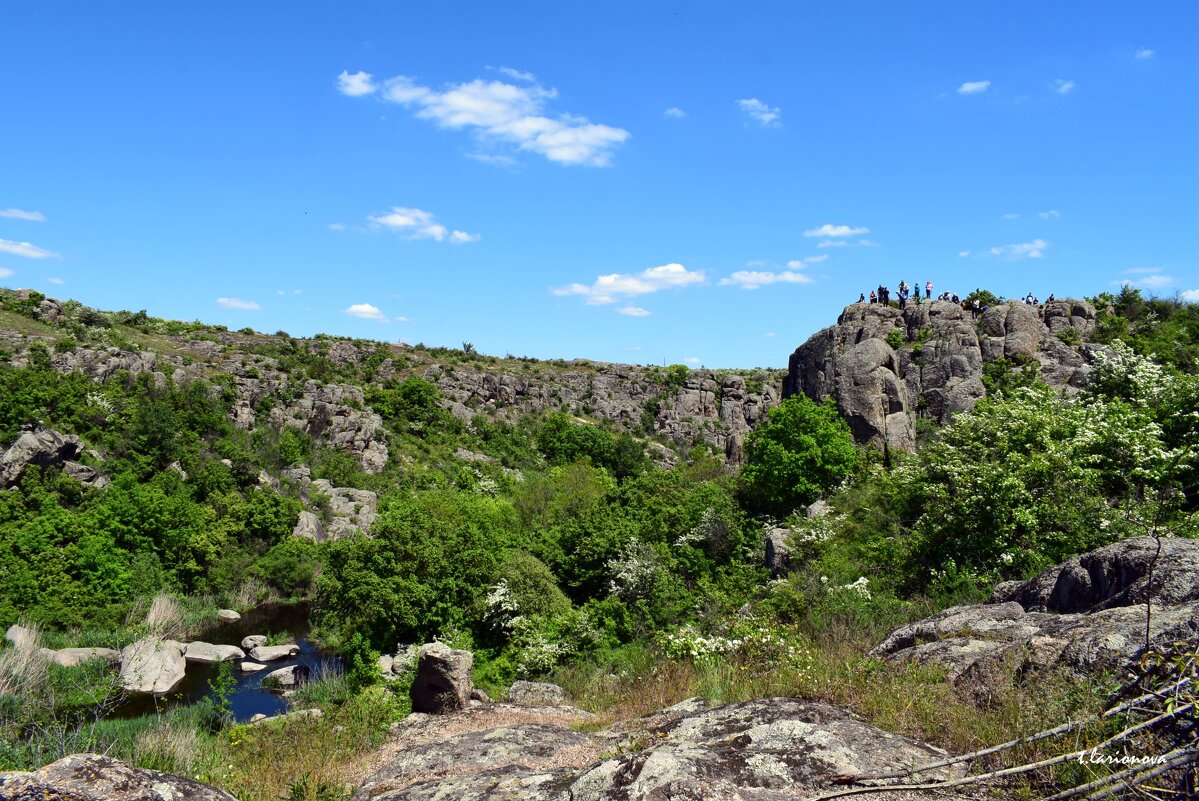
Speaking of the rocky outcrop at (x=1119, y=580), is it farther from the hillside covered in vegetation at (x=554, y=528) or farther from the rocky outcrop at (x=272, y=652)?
the rocky outcrop at (x=272, y=652)

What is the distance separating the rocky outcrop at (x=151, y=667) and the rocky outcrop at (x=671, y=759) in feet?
72.1

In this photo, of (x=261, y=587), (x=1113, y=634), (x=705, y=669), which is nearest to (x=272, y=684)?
(x=261, y=587)

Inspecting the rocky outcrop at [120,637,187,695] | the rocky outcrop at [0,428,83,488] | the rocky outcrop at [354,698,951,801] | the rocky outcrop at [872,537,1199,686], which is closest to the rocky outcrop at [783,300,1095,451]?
the rocky outcrop at [872,537,1199,686]

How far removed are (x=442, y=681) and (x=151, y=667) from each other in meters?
19.8

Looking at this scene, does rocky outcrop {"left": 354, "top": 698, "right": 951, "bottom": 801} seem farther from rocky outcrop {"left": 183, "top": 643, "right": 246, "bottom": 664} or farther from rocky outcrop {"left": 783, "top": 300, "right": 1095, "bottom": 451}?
rocky outcrop {"left": 783, "top": 300, "right": 1095, "bottom": 451}

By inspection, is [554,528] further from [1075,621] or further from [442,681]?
[1075,621]

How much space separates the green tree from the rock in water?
2565cm

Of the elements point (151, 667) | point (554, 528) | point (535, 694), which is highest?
point (554, 528)

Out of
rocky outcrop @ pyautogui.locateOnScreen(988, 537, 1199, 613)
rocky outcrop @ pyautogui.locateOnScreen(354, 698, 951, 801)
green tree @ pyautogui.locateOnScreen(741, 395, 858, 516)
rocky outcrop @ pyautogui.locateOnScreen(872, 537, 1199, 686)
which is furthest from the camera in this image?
green tree @ pyautogui.locateOnScreen(741, 395, 858, 516)

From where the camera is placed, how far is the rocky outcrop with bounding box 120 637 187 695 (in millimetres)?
25547

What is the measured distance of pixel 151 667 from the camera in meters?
26.5

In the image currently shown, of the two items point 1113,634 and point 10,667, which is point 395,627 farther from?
point 1113,634

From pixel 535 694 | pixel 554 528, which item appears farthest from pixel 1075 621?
pixel 554 528

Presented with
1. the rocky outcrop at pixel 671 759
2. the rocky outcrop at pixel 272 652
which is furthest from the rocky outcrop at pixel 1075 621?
the rocky outcrop at pixel 272 652
